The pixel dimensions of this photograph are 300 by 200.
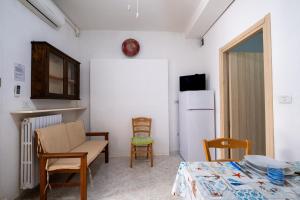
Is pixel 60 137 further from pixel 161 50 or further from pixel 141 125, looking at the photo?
pixel 161 50

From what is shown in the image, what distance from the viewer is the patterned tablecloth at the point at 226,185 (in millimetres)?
709

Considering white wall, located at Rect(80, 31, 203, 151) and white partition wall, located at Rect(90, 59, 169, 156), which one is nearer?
white partition wall, located at Rect(90, 59, 169, 156)

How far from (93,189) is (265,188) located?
2.03m

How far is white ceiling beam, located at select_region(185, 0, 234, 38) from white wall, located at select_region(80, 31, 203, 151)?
369mm

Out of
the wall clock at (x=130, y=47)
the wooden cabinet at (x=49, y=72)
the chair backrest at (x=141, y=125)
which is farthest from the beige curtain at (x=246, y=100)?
the wooden cabinet at (x=49, y=72)

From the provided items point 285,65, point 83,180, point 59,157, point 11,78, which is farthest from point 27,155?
point 285,65

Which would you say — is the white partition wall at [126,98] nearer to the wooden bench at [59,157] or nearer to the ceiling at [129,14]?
the ceiling at [129,14]

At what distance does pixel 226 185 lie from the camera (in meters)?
0.80

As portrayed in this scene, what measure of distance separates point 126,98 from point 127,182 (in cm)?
172

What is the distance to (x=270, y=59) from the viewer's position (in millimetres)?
1604

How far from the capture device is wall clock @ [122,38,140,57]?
11.6 ft

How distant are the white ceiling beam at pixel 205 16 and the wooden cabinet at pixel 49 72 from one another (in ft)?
7.62

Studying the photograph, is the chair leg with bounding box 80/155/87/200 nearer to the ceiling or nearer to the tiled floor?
the tiled floor

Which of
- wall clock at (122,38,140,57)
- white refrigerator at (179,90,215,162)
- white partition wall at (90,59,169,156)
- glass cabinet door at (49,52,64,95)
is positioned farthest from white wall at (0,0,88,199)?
white refrigerator at (179,90,215,162)
